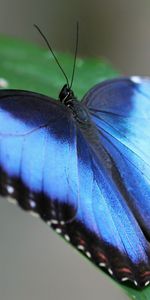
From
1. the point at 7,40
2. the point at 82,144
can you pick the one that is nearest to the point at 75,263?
the point at 7,40

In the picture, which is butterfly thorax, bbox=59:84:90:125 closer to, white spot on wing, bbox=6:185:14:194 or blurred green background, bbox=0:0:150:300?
white spot on wing, bbox=6:185:14:194

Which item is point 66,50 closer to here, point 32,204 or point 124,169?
point 124,169

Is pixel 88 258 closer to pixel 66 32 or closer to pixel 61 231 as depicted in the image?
pixel 61 231

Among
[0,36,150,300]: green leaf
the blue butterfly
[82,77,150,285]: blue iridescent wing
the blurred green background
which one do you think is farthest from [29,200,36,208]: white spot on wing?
the blurred green background

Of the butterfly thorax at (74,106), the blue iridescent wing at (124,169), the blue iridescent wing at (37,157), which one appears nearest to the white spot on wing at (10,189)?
the blue iridescent wing at (37,157)

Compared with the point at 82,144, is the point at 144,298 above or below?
below

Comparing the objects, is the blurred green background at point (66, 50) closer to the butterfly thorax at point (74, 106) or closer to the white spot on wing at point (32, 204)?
the butterfly thorax at point (74, 106)
